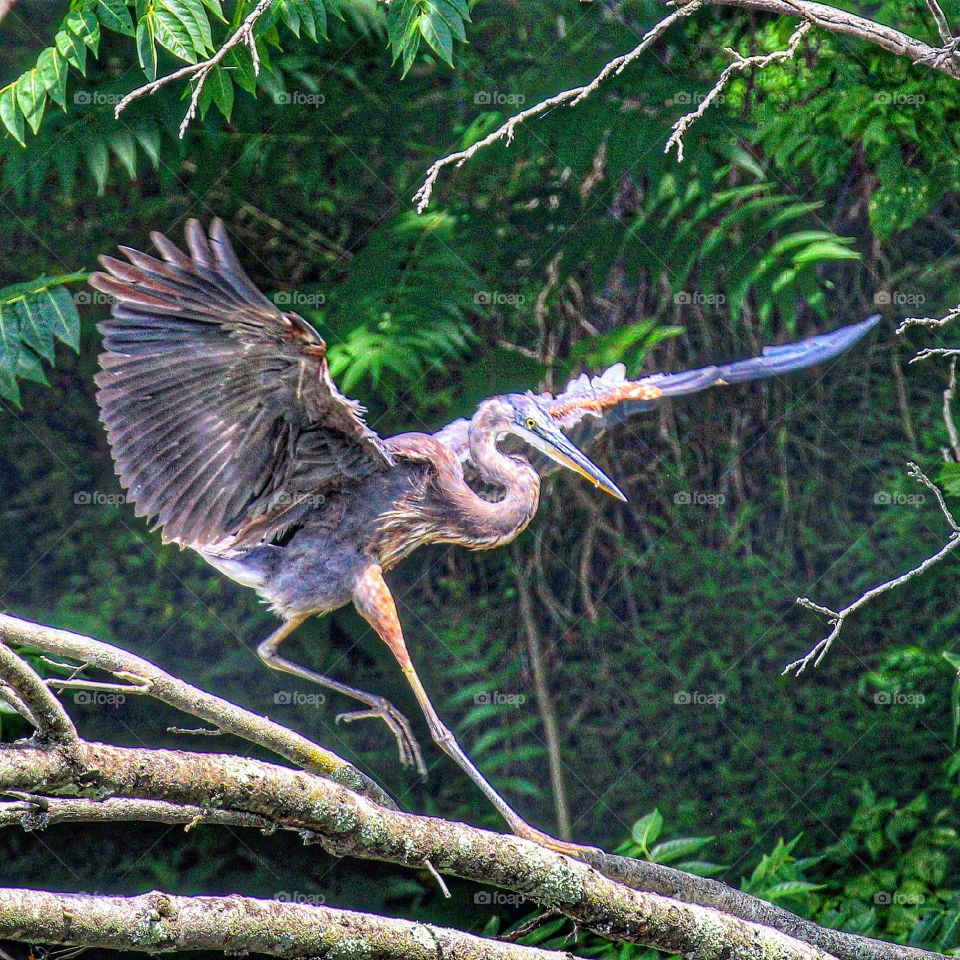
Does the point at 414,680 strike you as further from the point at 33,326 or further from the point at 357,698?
the point at 33,326

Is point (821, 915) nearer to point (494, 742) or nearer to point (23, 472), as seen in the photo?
point (494, 742)

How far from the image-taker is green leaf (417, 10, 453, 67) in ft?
11.8

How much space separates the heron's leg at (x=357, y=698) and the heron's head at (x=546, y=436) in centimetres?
79

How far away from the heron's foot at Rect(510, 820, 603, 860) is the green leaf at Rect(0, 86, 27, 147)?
2.27 m

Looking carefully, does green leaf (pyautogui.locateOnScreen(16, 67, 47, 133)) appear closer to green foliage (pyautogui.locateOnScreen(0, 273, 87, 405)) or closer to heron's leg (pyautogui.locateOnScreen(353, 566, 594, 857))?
green foliage (pyautogui.locateOnScreen(0, 273, 87, 405))

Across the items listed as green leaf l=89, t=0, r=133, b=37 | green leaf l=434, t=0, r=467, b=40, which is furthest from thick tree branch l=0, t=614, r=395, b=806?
green leaf l=434, t=0, r=467, b=40

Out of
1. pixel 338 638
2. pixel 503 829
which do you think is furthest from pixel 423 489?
pixel 503 829

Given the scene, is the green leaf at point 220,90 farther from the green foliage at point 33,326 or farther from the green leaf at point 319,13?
the green foliage at point 33,326

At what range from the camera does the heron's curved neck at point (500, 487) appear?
3.71 meters

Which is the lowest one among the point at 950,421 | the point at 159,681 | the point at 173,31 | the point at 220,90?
the point at 950,421

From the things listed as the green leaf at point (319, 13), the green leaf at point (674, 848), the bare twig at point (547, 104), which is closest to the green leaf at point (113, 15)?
the green leaf at point (319, 13)

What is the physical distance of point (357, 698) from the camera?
378cm

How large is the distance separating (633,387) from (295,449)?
1022 mm

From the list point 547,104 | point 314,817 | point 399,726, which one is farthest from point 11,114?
point 314,817
